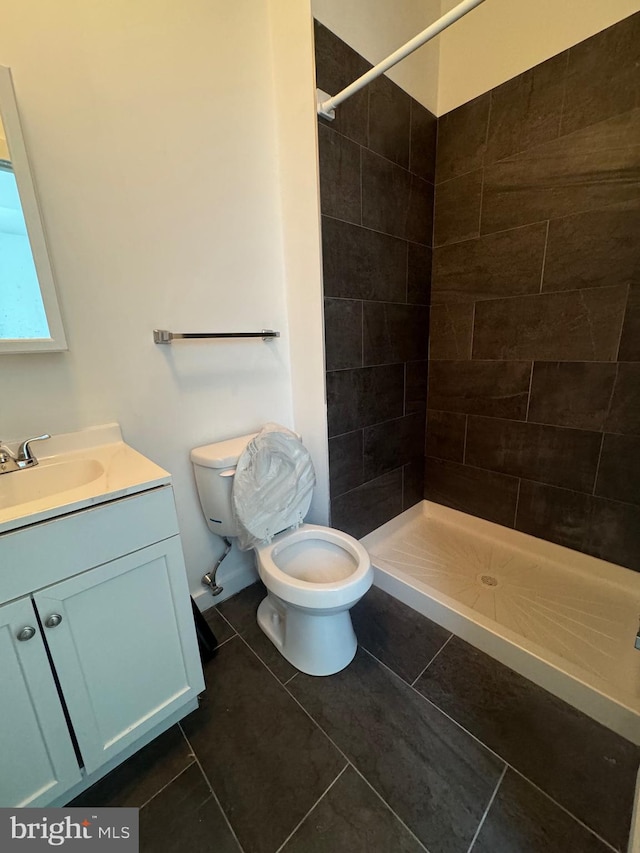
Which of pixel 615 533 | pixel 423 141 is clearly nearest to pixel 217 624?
pixel 615 533

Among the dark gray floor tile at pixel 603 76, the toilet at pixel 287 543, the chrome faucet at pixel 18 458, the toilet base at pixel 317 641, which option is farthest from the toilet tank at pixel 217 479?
the dark gray floor tile at pixel 603 76

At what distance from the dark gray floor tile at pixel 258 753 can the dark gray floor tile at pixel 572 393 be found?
5.42 feet

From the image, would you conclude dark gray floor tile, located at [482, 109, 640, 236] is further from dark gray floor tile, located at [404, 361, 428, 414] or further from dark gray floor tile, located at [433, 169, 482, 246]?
dark gray floor tile, located at [404, 361, 428, 414]

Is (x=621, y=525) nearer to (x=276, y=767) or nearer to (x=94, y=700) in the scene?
(x=276, y=767)

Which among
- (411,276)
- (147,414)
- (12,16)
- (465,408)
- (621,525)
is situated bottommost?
(621,525)

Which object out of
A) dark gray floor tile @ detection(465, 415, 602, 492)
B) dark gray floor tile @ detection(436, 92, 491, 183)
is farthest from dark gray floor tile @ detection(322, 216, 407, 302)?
dark gray floor tile @ detection(465, 415, 602, 492)

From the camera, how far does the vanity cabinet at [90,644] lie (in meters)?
0.76

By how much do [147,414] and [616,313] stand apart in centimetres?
196

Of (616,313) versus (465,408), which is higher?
(616,313)

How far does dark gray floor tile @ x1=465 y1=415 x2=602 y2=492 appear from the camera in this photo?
64.9 inches

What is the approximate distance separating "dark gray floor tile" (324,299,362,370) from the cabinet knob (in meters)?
1.26

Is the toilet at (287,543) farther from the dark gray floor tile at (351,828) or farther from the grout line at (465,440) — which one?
the grout line at (465,440)

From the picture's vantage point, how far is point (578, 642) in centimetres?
135

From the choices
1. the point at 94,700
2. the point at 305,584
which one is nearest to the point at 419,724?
the point at 305,584
